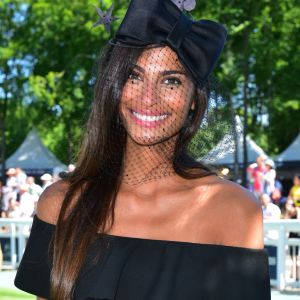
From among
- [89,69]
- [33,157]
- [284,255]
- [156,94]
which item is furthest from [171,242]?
[33,157]

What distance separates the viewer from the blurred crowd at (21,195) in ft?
53.3

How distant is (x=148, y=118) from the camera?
2.41 metres

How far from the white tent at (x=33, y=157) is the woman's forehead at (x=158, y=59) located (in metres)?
25.1

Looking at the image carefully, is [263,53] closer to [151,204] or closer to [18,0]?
[18,0]

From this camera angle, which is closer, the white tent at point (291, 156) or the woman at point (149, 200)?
the woman at point (149, 200)

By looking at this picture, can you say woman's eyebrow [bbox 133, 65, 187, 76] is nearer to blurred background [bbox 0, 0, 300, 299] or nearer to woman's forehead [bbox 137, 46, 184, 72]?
woman's forehead [bbox 137, 46, 184, 72]

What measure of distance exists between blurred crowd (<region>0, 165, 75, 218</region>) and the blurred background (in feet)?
0.31

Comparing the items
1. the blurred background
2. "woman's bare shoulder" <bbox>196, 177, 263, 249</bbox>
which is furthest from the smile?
the blurred background

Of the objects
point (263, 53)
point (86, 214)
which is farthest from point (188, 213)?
point (263, 53)

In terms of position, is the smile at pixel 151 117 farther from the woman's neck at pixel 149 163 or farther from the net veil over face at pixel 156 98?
the woman's neck at pixel 149 163

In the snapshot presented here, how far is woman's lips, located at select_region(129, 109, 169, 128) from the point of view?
7.87 ft

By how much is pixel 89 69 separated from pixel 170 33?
23.1 metres

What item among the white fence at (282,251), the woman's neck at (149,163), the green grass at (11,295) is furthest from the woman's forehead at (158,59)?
the white fence at (282,251)

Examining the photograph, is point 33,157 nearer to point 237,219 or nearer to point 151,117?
point 151,117
